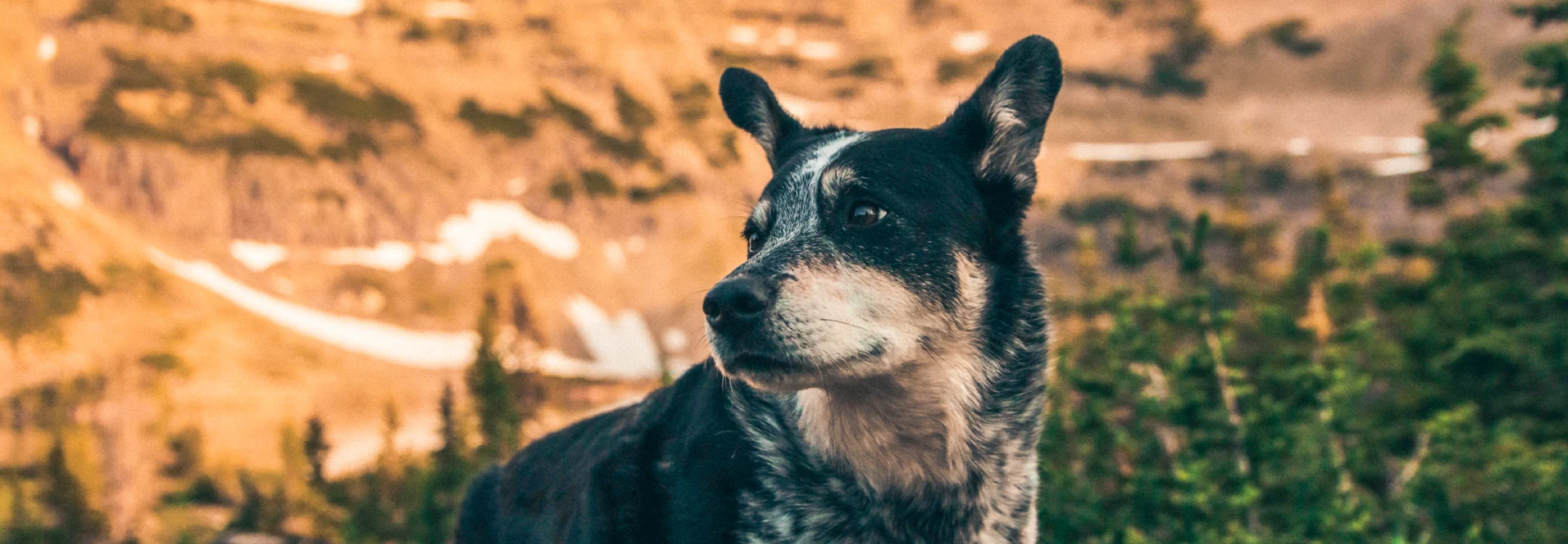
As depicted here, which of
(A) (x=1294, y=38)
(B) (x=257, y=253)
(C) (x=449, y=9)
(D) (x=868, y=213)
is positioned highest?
(C) (x=449, y=9)

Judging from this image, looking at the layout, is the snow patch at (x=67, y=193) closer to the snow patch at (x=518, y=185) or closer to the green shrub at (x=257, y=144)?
the green shrub at (x=257, y=144)

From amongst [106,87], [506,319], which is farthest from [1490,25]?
[106,87]

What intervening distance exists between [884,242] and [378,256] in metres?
112

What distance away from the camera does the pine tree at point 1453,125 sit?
94.5 ft

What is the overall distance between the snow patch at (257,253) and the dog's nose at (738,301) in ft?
360

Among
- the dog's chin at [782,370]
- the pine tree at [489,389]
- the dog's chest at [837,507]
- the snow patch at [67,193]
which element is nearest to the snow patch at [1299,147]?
the pine tree at [489,389]

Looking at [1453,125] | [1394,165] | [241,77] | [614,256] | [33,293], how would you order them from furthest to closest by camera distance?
1. [614,256]
2. [1394,165]
3. [241,77]
4. [33,293]
5. [1453,125]

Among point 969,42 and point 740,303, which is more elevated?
point 969,42

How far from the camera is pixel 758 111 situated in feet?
18.6

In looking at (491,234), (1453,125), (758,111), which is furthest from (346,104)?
(758,111)

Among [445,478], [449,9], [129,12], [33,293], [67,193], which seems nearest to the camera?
[445,478]

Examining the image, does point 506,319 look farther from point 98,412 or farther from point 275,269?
point 275,269

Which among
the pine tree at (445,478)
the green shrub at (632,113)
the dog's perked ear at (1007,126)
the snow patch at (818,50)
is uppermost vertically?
the snow patch at (818,50)

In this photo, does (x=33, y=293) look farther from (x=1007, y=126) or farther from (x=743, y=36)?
(x=743, y=36)
